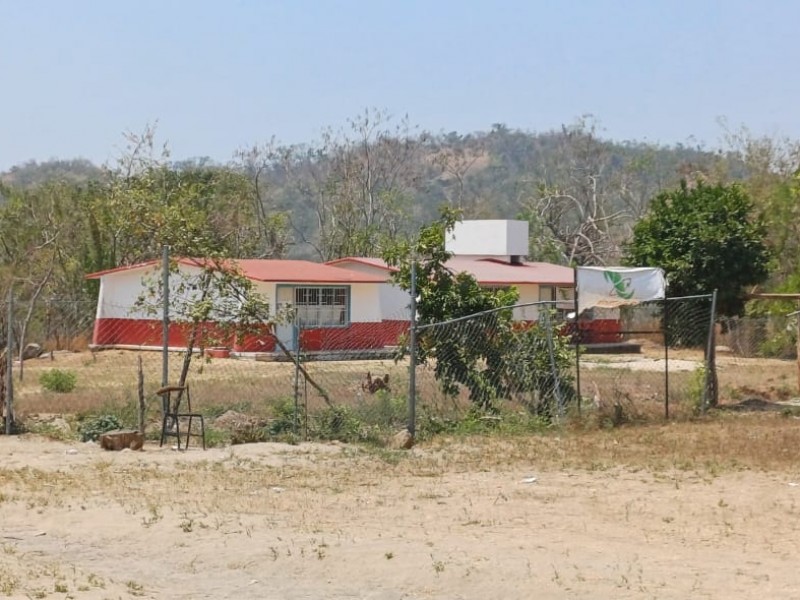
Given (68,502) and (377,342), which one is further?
(377,342)

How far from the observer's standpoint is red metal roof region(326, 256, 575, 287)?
4397 centimetres

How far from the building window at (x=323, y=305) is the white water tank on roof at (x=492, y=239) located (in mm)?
9246

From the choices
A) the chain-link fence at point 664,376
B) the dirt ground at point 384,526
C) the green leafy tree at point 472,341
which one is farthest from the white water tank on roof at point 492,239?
the dirt ground at point 384,526

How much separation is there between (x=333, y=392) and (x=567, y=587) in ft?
41.6

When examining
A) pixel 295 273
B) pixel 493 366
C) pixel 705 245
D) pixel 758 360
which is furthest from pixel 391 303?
pixel 493 366

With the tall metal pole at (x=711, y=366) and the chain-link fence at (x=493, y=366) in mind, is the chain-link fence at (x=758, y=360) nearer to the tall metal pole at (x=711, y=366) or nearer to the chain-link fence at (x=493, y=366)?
the tall metal pole at (x=711, y=366)

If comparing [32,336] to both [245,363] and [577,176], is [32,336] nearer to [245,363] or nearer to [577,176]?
[245,363]

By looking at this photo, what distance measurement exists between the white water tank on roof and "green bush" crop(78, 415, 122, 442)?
33149 mm

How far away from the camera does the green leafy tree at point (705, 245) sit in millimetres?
22344

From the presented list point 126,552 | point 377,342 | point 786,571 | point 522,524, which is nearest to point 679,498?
point 522,524

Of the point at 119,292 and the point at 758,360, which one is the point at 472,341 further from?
the point at 119,292

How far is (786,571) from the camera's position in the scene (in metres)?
8.98

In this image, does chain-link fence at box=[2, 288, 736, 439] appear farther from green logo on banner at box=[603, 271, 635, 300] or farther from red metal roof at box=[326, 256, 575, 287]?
red metal roof at box=[326, 256, 575, 287]

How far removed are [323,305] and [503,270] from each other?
28.9ft
